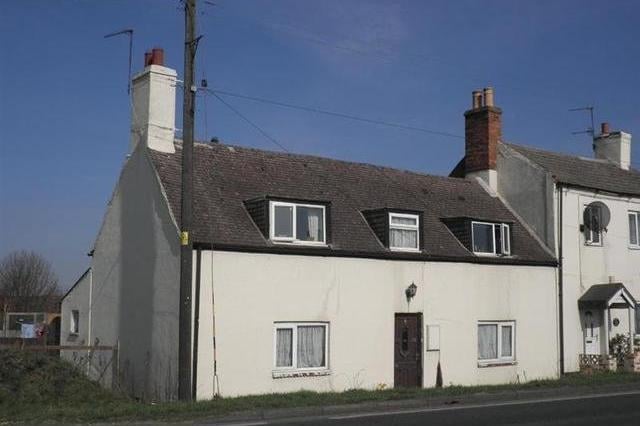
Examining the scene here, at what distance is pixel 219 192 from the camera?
65.1ft

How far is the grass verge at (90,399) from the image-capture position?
14.2 m

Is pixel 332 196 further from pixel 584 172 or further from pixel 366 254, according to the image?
pixel 584 172

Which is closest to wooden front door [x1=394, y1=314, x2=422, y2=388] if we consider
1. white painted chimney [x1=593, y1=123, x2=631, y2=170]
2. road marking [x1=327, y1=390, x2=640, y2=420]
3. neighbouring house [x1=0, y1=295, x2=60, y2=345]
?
road marking [x1=327, y1=390, x2=640, y2=420]

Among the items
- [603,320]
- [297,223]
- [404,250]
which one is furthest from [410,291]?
[603,320]

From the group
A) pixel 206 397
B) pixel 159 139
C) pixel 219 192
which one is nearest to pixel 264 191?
pixel 219 192

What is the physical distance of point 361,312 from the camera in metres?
20.2

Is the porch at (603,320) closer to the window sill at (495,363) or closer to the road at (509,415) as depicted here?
the window sill at (495,363)

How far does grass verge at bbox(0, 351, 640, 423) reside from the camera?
14250 mm

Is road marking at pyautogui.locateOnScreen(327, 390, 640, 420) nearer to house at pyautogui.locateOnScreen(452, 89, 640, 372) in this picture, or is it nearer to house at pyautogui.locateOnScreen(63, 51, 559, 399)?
house at pyautogui.locateOnScreen(63, 51, 559, 399)

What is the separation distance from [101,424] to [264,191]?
865 centimetres

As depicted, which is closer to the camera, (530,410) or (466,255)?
(530,410)

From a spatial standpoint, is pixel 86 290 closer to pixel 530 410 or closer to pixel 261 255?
pixel 261 255

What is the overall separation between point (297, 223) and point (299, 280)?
4.74 feet

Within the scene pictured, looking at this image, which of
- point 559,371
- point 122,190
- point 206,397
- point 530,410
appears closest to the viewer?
point 530,410
